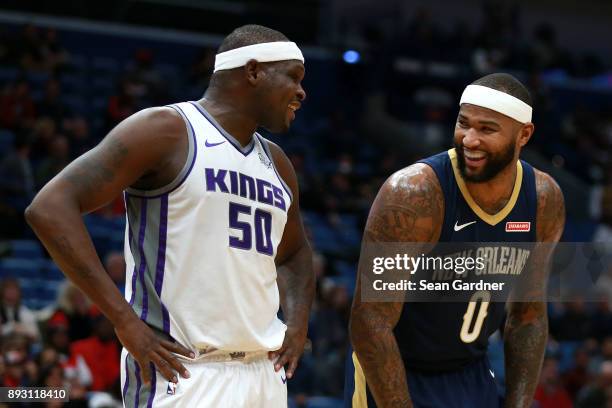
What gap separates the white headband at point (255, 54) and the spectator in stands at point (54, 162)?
26.6 ft

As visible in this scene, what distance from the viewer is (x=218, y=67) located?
4426 mm

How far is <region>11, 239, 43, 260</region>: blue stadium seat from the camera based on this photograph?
470 inches

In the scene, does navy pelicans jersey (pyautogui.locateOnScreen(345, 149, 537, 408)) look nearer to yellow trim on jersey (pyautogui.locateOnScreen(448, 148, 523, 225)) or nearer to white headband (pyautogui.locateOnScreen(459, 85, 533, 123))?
yellow trim on jersey (pyautogui.locateOnScreen(448, 148, 523, 225))

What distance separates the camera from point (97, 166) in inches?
155

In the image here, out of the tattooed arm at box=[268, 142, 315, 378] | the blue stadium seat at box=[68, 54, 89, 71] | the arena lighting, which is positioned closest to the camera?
the tattooed arm at box=[268, 142, 315, 378]

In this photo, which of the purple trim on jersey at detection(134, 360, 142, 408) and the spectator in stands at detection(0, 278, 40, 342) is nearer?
the purple trim on jersey at detection(134, 360, 142, 408)

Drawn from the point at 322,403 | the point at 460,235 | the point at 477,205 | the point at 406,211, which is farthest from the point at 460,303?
the point at 322,403

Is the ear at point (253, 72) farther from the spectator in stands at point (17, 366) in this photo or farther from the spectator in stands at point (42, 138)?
the spectator in stands at point (42, 138)

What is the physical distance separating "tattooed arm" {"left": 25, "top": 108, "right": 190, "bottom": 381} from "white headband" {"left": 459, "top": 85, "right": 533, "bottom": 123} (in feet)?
4.83

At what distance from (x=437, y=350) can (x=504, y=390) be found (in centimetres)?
53

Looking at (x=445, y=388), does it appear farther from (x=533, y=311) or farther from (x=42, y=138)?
(x=42, y=138)

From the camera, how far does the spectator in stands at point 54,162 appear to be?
481 inches

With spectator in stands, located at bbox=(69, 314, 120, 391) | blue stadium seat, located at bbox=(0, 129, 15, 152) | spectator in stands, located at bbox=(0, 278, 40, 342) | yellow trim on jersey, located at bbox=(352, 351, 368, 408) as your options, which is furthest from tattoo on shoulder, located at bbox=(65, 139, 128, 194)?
blue stadium seat, located at bbox=(0, 129, 15, 152)

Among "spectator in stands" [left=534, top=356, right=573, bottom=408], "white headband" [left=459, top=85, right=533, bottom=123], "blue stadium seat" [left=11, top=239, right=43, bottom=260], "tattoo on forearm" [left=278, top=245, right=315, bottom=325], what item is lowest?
"spectator in stands" [left=534, top=356, right=573, bottom=408]
